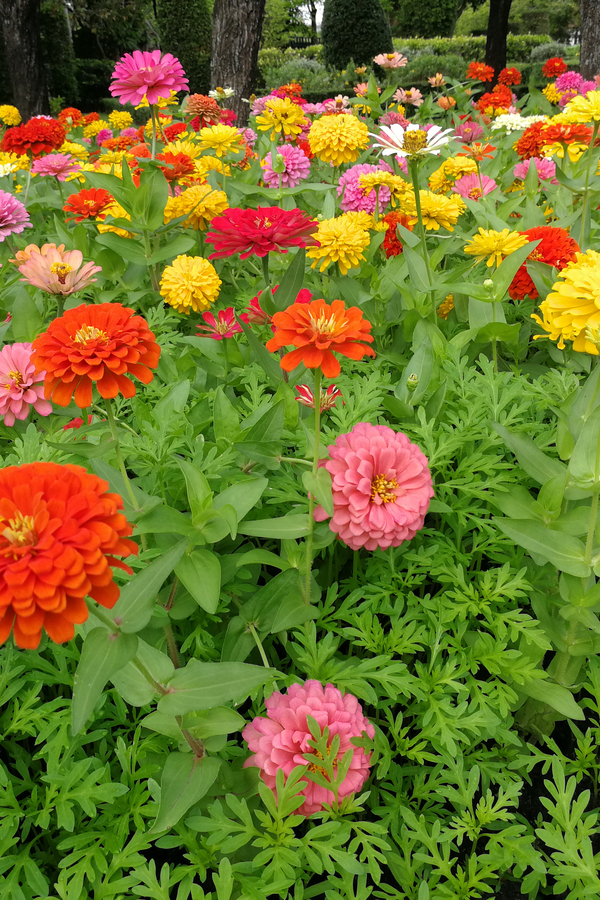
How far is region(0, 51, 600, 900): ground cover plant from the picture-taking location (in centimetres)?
82

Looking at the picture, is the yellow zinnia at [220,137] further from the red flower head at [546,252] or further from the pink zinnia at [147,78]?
the red flower head at [546,252]

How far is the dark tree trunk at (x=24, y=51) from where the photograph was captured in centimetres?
759

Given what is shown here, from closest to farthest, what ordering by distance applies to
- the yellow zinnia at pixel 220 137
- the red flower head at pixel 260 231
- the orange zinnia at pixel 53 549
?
the orange zinnia at pixel 53 549 < the red flower head at pixel 260 231 < the yellow zinnia at pixel 220 137

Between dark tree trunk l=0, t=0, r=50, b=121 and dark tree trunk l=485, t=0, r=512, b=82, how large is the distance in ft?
21.8

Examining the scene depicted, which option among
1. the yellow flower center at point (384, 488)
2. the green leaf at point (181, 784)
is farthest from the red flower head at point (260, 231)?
the green leaf at point (181, 784)

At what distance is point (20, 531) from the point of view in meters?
0.59

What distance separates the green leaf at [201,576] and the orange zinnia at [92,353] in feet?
0.93

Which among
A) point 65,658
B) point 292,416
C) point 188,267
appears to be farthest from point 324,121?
point 65,658

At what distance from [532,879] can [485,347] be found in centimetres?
137

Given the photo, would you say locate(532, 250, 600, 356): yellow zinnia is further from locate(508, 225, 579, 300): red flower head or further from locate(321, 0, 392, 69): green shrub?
locate(321, 0, 392, 69): green shrub

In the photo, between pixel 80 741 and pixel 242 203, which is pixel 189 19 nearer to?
pixel 242 203

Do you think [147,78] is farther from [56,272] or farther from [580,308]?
[580,308]

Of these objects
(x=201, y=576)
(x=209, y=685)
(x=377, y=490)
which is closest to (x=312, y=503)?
(x=377, y=490)

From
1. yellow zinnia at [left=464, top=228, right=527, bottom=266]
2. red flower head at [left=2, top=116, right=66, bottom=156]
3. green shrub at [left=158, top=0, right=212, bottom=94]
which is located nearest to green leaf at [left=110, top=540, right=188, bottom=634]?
yellow zinnia at [left=464, top=228, right=527, bottom=266]
